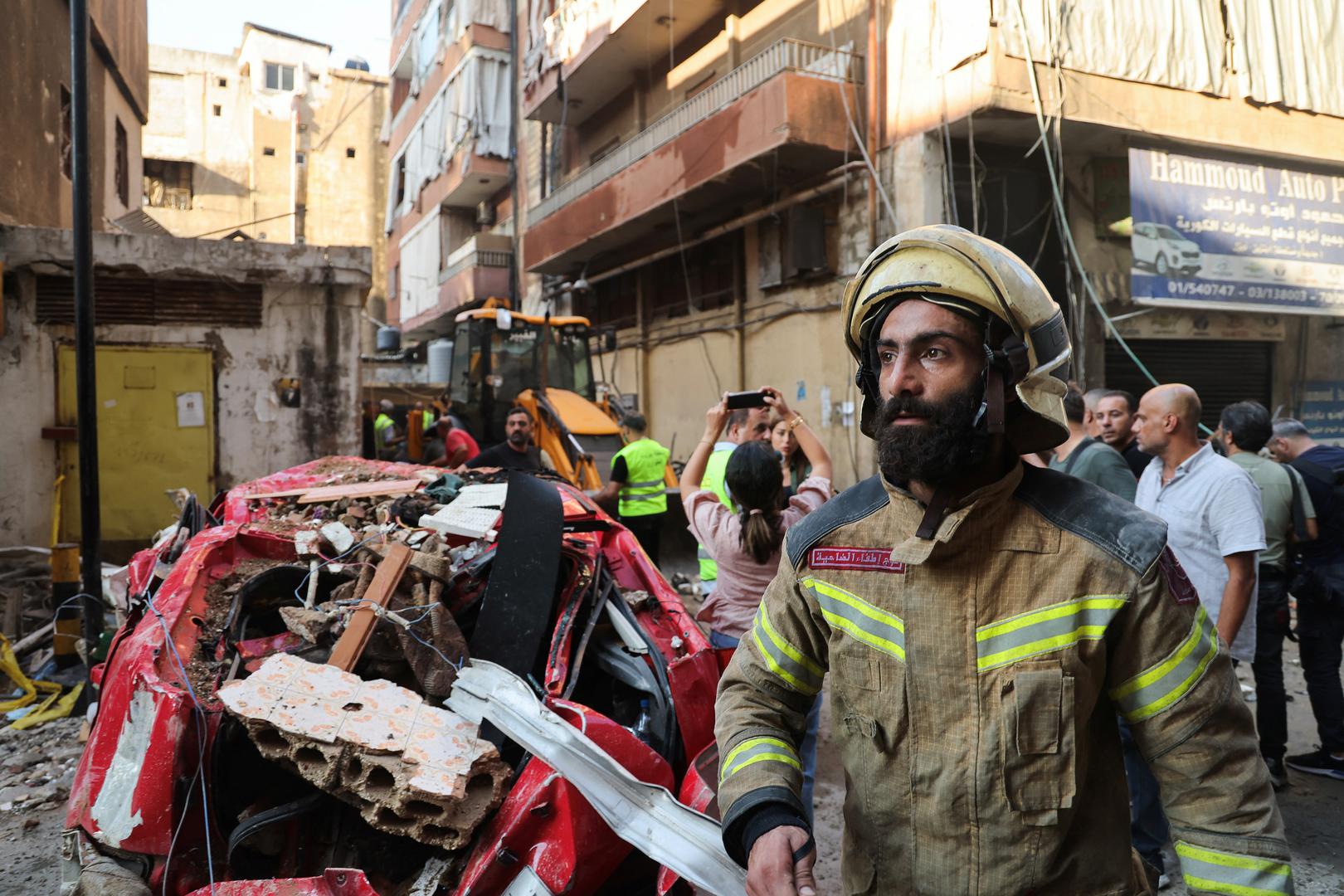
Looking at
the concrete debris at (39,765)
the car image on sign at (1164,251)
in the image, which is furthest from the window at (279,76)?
the concrete debris at (39,765)

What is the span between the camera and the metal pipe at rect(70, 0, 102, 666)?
5.23 metres

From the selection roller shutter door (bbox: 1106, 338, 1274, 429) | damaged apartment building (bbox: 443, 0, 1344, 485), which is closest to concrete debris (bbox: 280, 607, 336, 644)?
damaged apartment building (bbox: 443, 0, 1344, 485)

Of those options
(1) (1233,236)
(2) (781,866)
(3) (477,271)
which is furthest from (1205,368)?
(3) (477,271)

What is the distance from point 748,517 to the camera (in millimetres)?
3184

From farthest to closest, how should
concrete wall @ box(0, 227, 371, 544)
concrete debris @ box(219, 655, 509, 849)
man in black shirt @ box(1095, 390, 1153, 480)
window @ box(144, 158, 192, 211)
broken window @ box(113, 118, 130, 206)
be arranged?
window @ box(144, 158, 192, 211)
broken window @ box(113, 118, 130, 206)
concrete wall @ box(0, 227, 371, 544)
man in black shirt @ box(1095, 390, 1153, 480)
concrete debris @ box(219, 655, 509, 849)

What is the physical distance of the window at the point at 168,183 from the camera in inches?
1305

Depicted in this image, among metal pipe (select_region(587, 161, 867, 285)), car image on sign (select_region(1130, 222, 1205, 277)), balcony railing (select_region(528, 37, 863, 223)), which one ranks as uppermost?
balcony railing (select_region(528, 37, 863, 223))

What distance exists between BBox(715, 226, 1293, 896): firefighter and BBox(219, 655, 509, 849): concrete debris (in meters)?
1.14

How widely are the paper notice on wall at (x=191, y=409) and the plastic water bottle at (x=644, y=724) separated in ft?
23.5

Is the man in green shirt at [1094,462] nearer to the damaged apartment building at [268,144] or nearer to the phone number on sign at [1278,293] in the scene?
the phone number on sign at [1278,293]

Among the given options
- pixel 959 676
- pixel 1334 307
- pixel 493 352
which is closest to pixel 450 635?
pixel 959 676

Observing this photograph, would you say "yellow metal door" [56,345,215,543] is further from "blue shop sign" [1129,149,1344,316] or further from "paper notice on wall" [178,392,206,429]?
"blue shop sign" [1129,149,1344,316]

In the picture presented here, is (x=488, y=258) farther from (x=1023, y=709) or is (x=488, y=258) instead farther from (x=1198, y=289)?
(x=1023, y=709)

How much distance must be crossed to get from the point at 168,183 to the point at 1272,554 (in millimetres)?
39415
